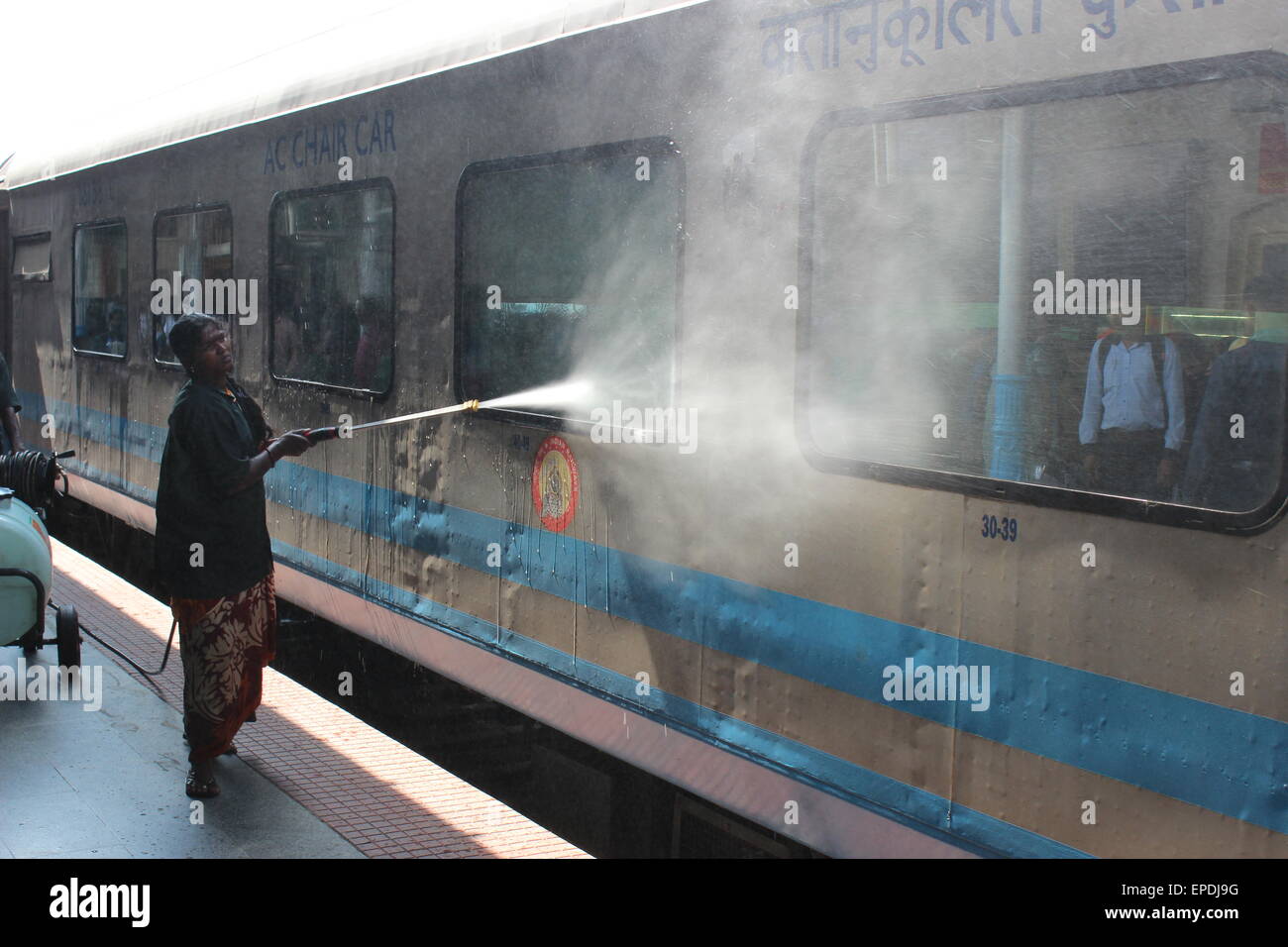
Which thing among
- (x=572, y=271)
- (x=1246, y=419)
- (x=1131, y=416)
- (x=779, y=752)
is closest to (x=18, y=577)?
(x=572, y=271)

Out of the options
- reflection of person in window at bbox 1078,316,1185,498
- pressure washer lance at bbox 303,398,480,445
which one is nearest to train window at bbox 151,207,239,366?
pressure washer lance at bbox 303,398,480,445

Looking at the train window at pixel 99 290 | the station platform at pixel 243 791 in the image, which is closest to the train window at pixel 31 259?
the train window at pixel 99 290

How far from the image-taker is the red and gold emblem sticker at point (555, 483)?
4578mm

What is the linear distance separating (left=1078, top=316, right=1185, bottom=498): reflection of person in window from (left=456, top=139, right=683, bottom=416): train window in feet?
4.91

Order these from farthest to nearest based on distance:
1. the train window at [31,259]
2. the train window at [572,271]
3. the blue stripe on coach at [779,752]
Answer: the train window at [31,259], the train window at [572,271], the blue stripe on coach at [779,752]

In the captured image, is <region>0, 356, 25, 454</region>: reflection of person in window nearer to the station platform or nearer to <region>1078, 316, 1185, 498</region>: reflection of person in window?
the station platform

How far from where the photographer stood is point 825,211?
3.57 metres

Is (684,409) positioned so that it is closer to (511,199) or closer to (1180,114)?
(511,199)

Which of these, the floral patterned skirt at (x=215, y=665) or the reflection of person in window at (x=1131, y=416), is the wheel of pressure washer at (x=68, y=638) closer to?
the floral patterned skirt at (x=215, y=665)

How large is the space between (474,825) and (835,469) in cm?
188

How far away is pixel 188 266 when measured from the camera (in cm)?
772

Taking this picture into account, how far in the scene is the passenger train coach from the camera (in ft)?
8.99

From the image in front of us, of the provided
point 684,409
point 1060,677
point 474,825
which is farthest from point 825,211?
point 474,825

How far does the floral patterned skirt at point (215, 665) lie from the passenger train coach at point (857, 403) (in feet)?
2.62
